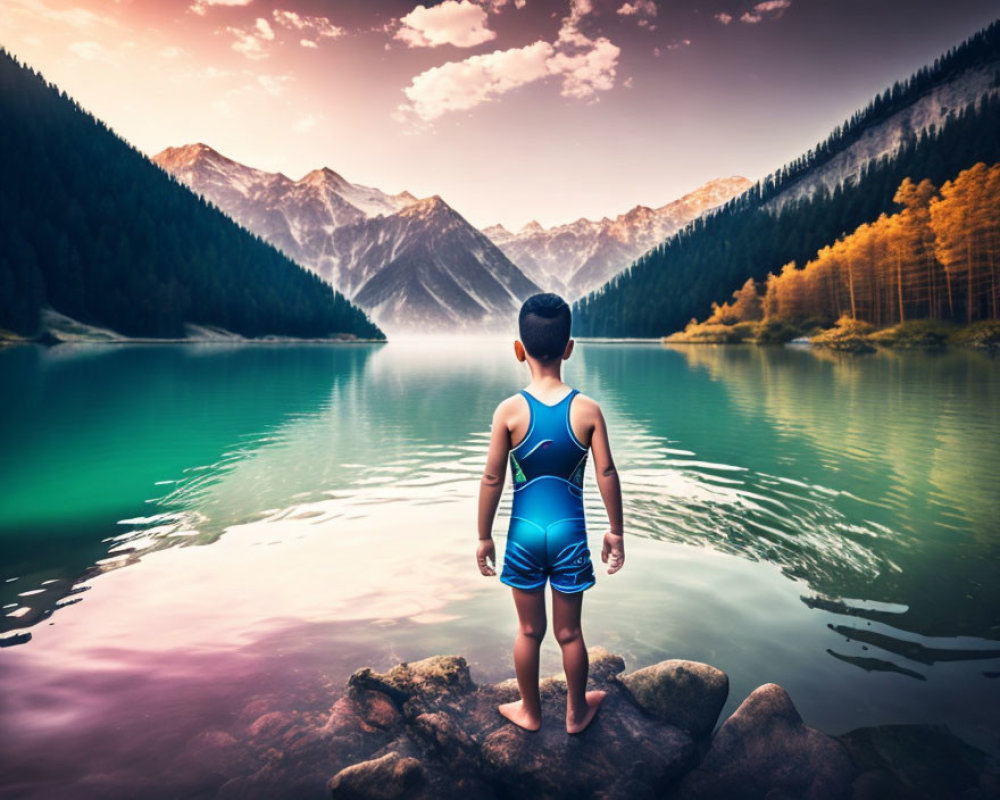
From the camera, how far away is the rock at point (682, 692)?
4.83m

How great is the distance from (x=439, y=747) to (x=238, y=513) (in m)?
8.33

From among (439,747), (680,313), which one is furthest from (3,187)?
(439,747)

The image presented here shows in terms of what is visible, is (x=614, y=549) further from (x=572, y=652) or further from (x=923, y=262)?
(x=923, y=262)

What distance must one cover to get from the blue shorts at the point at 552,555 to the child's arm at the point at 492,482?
174mm

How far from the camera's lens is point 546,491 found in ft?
14.0

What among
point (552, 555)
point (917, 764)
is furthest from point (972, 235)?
point (552, 555)

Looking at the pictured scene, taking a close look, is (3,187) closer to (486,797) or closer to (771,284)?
(771,284)

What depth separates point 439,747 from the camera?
444 cm

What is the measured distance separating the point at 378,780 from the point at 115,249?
16518 cm

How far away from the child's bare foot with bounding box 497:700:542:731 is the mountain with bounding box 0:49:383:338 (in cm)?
13299

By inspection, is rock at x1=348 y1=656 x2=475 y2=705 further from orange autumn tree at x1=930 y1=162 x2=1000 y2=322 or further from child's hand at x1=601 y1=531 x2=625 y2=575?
orange autumn tree at x1=930 y1=162 x2=1000 y2=322

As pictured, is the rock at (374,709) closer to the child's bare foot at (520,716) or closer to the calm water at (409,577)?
the calm water at (409,577)

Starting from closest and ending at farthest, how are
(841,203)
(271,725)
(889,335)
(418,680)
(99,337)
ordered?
1. (271,725)
2. (418,680)
3. (889,335)
4. (99,337)
5. (841,203)

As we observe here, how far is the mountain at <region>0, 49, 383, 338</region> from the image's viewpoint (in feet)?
408
